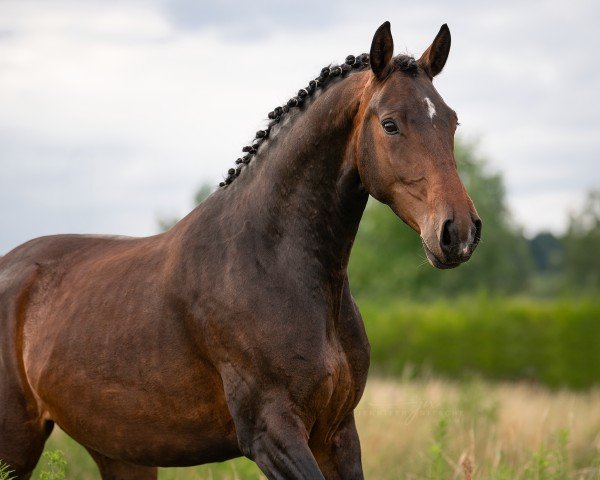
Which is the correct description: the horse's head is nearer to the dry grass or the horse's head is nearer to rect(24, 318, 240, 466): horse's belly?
rect(24, 318, 240, 466): horse's belly

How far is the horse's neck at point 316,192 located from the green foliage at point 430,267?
39.6 metres

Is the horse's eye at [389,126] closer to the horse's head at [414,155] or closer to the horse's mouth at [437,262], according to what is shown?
the horse's head at [414,155]

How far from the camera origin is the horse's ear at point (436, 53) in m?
4.11

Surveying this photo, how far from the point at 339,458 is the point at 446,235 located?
148 centimetres

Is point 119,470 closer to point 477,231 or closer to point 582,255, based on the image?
point 477,231

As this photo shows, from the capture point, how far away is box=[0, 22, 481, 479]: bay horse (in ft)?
12.5

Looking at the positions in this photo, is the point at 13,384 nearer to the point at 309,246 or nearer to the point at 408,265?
the point at 309,246

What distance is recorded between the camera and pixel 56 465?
14.6 ft

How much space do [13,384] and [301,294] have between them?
219 centimetres

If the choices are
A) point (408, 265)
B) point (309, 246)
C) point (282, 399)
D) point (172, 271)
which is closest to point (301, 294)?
point (309, 246)

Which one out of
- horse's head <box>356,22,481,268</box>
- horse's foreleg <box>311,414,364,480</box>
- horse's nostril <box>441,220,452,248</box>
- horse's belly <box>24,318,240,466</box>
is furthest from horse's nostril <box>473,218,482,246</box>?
horse's belly <box>24,318,240,466</box>

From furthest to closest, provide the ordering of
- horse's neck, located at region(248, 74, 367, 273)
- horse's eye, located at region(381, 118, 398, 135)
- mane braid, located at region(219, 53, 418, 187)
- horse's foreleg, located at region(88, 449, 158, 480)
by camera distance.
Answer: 1. horse's foreleg, located at region(88, 449, 158, 480)
2. mane braid, located at region(219, 53, 418, 187)
3. horse's neck, located at region(248, 74, 367, 273)
4. horse's eye, located at region(381, 118, 398, 135)

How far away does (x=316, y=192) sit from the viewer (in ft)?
13.7

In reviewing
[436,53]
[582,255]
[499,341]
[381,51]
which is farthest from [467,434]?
[582,255]
